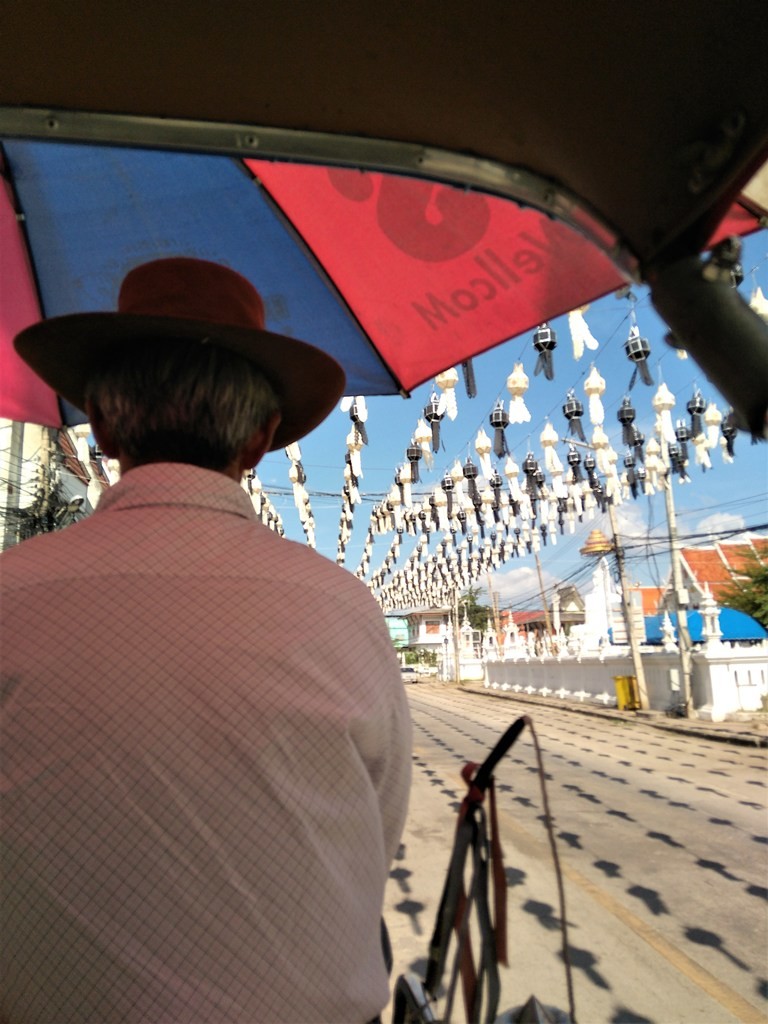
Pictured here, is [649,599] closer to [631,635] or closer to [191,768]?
[631,635]

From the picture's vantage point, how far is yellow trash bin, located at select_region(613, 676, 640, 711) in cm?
1825

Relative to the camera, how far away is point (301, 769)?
84cm

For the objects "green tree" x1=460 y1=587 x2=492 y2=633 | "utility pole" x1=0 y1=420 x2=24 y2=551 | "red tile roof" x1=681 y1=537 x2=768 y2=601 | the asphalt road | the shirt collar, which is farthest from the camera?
"green tree" x1=460 y1=587 x2=492 y2=633

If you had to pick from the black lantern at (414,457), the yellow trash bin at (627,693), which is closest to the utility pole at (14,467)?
the black lantern at (414,457)

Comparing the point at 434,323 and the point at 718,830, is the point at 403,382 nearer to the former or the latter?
the point at 434,323

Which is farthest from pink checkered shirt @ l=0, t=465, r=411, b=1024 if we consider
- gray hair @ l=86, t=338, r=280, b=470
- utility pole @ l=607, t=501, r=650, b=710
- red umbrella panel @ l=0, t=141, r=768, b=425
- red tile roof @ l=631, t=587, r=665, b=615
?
red tile roof @ l=631, t=587, r=665, b=615

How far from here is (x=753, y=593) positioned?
22531 mm

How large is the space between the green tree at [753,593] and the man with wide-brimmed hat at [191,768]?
23717mm

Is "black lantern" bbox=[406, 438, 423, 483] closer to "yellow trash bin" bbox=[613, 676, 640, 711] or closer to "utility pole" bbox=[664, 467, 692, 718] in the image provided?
"utility pole" bbox=[664, 467, 692, 718]

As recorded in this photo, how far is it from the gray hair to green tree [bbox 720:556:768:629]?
2369 centimetres

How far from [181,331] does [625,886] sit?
4755 millimetres

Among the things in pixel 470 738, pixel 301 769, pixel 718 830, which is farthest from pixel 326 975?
pixel 470 738

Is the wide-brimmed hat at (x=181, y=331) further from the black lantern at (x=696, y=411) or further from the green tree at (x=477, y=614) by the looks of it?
Result: the green tree at (x=477, y=614)

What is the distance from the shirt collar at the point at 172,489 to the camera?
0.94 meters
